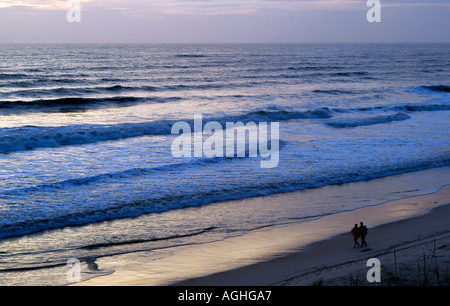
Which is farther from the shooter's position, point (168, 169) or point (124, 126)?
point (124, 126)

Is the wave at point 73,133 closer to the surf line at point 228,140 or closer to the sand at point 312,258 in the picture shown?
the surf line at point 228,140

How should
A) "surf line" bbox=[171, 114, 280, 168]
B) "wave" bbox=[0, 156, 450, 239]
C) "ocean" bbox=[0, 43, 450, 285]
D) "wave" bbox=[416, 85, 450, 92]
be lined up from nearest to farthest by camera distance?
"ocean" bbox=[0, 43, 450, 285] < "wave" bbox=[0, 156, 450, 239] < "surf line" bbox=[171, 114, 280, 168] < "wave" bbox=[416, 85, 450, 92]

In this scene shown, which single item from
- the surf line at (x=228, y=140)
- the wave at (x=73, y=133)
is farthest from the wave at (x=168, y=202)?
Answer: the wave at (x=73, y=133)

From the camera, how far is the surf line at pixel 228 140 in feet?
56.9

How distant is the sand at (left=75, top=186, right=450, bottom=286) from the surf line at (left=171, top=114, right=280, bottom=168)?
598 centimetres

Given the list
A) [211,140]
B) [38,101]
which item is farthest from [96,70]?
[211,140]

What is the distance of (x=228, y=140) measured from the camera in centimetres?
2036

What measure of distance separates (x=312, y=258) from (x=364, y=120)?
19.4 meters

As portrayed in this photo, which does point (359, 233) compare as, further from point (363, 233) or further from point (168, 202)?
point (168, 202)

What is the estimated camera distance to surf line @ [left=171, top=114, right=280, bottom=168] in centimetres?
1733

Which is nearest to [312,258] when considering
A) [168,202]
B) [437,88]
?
[168,202]

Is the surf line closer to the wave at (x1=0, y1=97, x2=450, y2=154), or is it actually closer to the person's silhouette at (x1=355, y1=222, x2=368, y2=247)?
the wave at (x1=0, y1=97, x2=450, y2=154)

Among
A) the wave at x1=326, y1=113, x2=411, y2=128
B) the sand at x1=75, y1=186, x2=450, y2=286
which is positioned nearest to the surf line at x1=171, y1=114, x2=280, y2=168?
→ the wave at x1=326, y1=113, x2=411, y2=128

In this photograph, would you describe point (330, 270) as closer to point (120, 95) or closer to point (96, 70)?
point (120, 95)
